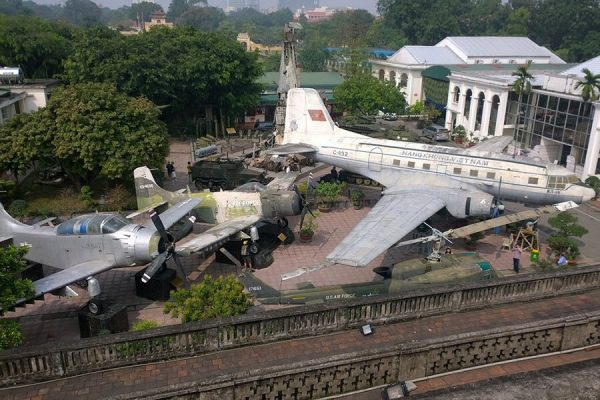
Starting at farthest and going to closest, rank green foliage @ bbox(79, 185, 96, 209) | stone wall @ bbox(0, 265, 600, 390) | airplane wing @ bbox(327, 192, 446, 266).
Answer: green foliage @ bbox(79, 185, 96, 209)
airplane wing @ bbox(327, 192, 446, 266)
stone wall @ bbox(0, 265, 600, 390)

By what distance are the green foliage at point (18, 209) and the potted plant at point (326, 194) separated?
1768 cm

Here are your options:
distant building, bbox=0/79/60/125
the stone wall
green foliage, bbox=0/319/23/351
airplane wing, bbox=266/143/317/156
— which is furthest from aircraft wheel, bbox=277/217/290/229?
distant building, bbox=0/79/60/125

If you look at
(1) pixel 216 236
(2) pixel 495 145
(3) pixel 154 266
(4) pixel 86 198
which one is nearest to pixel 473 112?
(2) pixel 495 145

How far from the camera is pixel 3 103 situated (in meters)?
36.2

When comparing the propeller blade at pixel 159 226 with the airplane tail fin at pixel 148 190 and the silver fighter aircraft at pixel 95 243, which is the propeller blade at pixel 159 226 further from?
the airplane tail fin at pixel 148 190

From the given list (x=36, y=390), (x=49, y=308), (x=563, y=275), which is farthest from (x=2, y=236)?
(x=563, y=275)

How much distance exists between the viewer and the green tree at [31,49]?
5431cm

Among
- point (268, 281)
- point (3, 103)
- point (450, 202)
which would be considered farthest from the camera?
point (3, 103)

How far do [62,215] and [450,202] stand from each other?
74.4ft

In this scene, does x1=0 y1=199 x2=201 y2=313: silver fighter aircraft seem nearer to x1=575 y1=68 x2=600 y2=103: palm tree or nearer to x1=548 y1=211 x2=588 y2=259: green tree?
x1=548 y1=211 x2=588 y2=259: green tree

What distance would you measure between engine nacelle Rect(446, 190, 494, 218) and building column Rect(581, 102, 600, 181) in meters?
17.2

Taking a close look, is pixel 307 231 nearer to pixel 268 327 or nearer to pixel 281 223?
pixel 281 223

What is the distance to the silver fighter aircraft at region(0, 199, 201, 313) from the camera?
60.1 feet

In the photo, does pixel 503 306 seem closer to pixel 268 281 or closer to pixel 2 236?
pixel 268 281
